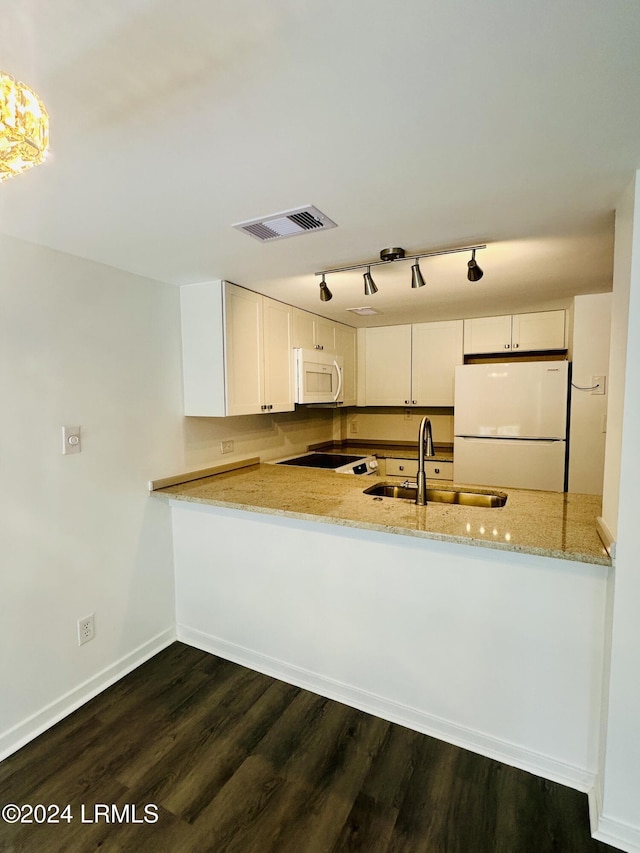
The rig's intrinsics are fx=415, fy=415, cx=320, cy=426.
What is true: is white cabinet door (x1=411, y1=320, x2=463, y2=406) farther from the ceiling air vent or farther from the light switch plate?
the light switch plate

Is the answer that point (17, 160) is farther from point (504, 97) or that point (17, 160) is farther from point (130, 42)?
point (504, 97)

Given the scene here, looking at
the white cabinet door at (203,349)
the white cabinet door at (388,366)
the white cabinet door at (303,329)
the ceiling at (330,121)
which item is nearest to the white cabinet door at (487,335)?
the white cabinet door at (388,366)

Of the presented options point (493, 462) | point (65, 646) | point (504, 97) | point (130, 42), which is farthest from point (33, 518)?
point (493, 462)

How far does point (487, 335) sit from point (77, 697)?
12.0 ft

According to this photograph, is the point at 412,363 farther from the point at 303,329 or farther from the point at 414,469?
the point at 303,329

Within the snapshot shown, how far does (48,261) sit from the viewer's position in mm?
1883

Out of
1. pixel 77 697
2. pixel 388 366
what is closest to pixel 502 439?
pixel 388 366

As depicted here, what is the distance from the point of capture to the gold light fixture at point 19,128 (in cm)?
64

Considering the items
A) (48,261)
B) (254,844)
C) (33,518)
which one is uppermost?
(48,261)

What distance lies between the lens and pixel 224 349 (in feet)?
8.14

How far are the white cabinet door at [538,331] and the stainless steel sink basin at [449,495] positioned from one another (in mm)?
1643

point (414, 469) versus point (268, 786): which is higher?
point (414, 469)

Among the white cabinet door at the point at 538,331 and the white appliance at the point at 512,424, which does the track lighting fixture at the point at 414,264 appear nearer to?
the white appliance at the point at 512,424

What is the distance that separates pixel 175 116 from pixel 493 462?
2970 millimetres
